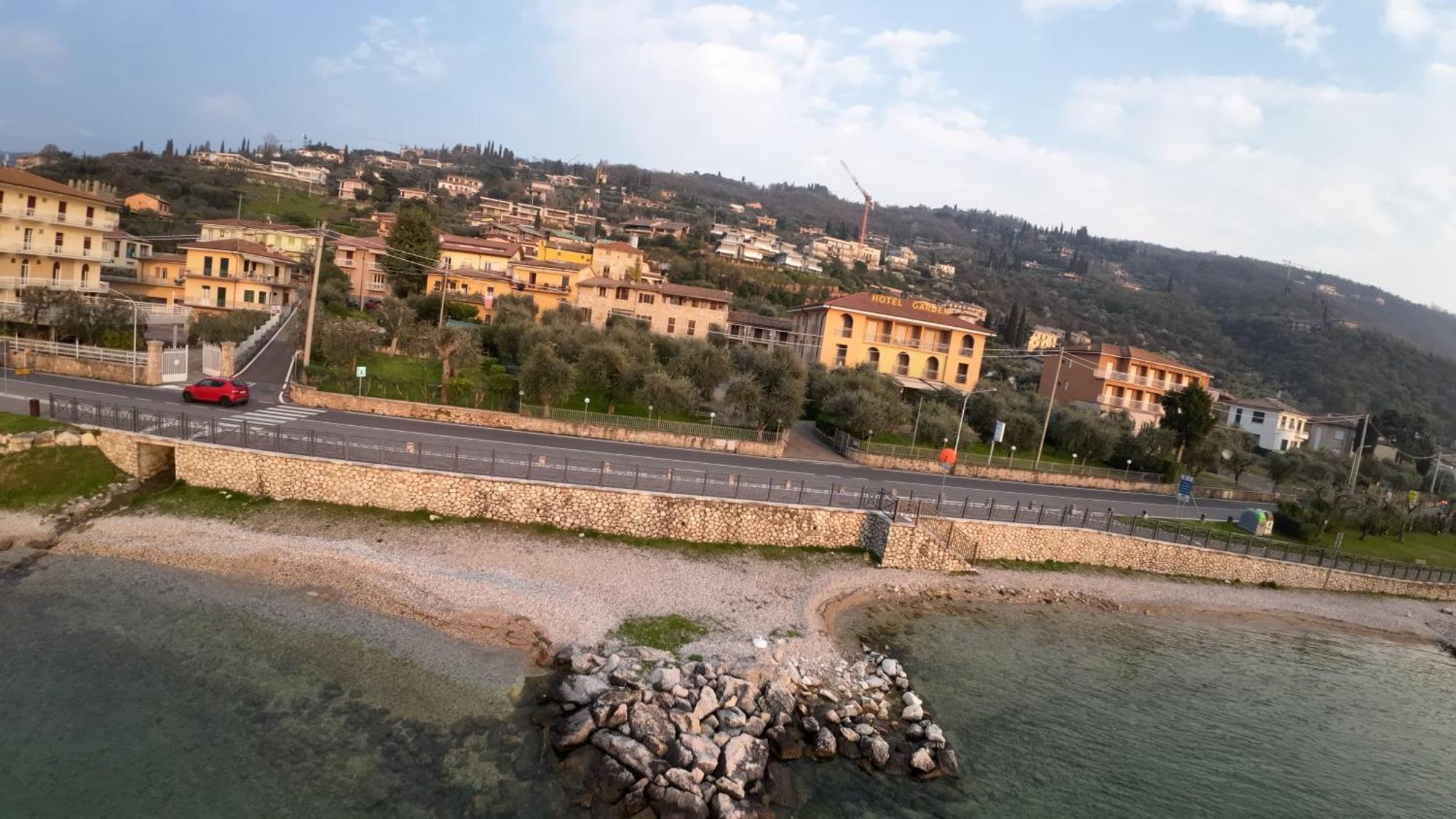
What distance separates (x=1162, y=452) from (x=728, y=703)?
51290mm

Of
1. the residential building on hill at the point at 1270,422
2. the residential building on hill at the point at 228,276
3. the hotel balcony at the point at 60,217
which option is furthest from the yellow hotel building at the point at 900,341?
the hotel balcony at the point at 60,217

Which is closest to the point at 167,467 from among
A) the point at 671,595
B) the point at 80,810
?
the point at 80,810

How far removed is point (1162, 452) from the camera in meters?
55.8

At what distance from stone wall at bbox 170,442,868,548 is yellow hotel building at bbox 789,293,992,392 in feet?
131

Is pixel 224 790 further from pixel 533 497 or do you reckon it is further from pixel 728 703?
pixel 533 497

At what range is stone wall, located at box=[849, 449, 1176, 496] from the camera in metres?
44.4

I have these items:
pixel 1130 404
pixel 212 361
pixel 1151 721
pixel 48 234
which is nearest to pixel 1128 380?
pixel 1130 404

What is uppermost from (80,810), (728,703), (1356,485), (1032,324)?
(1032,324)

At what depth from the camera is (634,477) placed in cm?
3009

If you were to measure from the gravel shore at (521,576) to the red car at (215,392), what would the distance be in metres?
10.6

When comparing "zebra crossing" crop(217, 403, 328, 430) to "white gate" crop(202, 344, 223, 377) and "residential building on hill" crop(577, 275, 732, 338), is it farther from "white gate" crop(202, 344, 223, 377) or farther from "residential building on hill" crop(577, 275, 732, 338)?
"residential building on hill" crop(577, 275, 732, 338)

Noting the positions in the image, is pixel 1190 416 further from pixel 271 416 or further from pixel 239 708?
pixel 239 708

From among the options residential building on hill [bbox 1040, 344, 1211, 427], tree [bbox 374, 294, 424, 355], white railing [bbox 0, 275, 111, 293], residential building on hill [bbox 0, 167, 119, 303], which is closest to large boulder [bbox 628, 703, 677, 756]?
tree [bbox 374, 294, 424, 355]

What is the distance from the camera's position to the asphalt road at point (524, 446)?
31.2 meters
